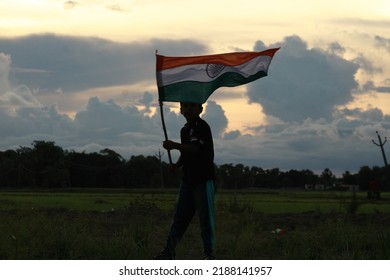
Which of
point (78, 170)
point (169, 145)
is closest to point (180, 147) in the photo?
point (169, 145)

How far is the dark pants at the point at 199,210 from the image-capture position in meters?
7.37

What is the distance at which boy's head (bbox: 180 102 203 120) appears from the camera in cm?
748

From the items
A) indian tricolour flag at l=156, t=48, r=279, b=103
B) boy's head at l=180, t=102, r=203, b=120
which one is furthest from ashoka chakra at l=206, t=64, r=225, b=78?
boy's head at l=180, t=102, r=203, b=120

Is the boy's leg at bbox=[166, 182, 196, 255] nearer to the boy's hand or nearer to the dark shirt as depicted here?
the dark shirt

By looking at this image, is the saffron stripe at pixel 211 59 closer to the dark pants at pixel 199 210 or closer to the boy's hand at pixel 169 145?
the boy's hand at pixel 169 145

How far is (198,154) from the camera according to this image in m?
7.29

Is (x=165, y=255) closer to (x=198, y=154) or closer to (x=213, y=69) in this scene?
(x=198, y=154)

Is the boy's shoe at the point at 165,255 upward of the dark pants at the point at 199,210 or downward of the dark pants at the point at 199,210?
downward

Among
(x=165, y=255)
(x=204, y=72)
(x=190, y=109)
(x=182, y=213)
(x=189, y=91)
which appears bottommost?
(x=165, y=255)

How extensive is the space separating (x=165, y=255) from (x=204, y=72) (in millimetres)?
2237

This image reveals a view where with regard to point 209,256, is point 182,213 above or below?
above

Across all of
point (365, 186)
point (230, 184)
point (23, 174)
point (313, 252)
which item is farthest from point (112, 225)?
point (365, 186)


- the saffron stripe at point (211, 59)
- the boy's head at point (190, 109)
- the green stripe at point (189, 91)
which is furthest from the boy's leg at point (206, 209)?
the saffron stripe at point (211, 59)

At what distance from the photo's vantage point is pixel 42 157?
9831 cm
